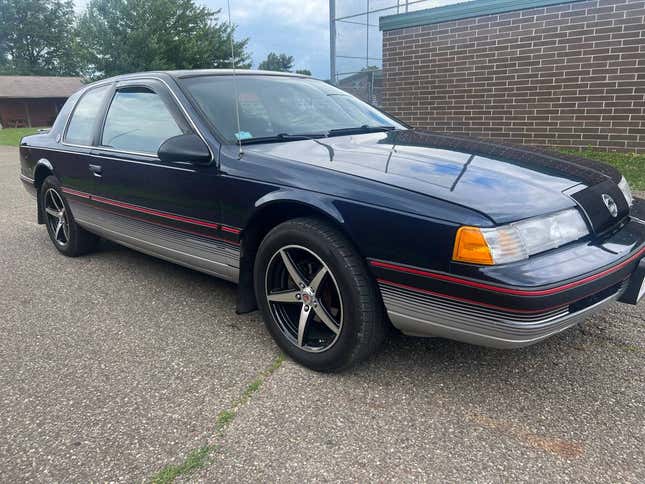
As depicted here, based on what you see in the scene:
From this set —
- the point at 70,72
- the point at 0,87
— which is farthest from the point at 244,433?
the point at 70,72

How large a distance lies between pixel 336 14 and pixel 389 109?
118 inches

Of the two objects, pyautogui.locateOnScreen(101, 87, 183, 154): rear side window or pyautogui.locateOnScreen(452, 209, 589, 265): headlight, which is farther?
pyautogui.locateOnScreen(101, 87, 183, 154): rear side window

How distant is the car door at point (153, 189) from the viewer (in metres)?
3.04

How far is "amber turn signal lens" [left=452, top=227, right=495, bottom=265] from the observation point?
1995 mm

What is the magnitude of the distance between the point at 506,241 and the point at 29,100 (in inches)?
1918

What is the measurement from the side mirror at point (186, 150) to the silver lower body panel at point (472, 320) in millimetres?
1273

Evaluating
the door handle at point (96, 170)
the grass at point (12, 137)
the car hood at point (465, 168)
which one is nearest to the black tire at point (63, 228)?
the door handle at point (96, 170)

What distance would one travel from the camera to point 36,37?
61906 millimetres

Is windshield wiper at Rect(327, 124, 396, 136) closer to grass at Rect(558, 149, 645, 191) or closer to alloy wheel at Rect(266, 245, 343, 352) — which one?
alloy wheel at Rect(266, 245, 343, 352)

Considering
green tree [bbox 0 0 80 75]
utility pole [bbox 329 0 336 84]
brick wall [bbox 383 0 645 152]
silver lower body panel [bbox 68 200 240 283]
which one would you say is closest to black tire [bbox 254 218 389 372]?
silver lower body panel [bbox 68 200 240 283]

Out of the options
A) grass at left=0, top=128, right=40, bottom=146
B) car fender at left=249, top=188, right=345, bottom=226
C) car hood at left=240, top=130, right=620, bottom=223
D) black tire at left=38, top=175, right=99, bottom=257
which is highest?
car hood at left=240, top=130, right=620, bottom=223

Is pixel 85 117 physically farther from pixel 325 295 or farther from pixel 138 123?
pixel 325 295

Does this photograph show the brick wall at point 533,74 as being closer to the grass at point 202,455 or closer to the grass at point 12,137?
the grass at point 202,455

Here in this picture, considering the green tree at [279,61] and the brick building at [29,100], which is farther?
the green tree at [279,61]
